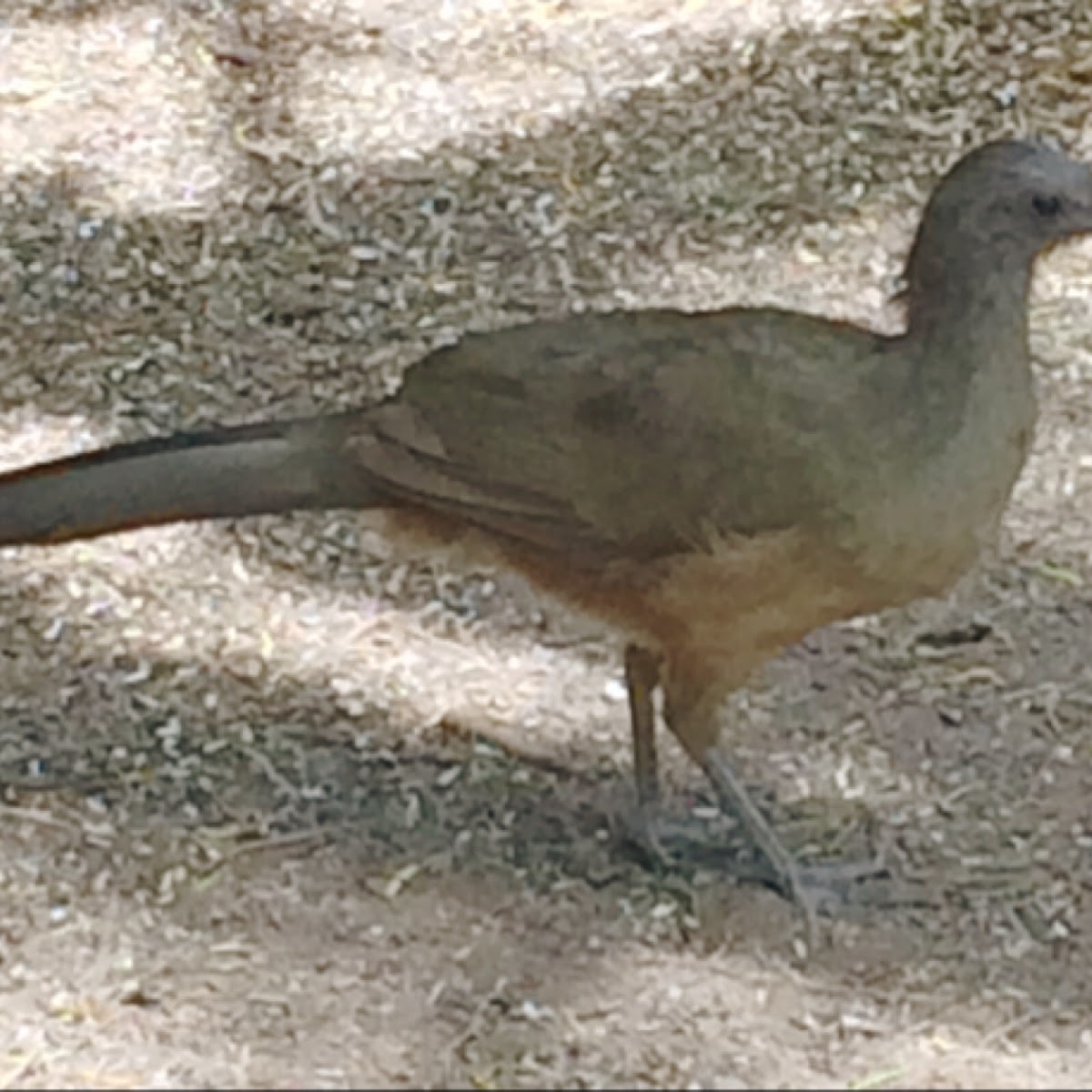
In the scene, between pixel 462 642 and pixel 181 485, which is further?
pixel 462 642

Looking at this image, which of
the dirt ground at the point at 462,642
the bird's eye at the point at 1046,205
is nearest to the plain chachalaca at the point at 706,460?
the bird's eye at the point at 1046,205

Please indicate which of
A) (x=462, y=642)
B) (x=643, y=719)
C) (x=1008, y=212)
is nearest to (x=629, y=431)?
(x=643, y=719)

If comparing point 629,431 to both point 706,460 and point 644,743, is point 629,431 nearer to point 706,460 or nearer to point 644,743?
point 706,460

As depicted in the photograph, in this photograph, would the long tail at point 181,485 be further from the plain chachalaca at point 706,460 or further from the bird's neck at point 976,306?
the bird's neck at point 976,306

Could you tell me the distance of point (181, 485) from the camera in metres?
4.16

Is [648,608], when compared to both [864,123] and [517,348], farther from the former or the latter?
[864,123]

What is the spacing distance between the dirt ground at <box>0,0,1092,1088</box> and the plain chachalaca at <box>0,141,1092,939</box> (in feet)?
1.27

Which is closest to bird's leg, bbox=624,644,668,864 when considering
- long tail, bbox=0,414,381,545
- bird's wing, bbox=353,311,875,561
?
bird's wing, bbox=353,311,875,561

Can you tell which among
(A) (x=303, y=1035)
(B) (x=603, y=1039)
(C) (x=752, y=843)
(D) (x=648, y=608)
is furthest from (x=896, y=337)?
(A) (x=303, y=1035)

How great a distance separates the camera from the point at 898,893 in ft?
14.1

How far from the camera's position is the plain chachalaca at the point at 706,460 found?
3965 millimetres

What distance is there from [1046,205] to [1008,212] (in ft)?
0.22

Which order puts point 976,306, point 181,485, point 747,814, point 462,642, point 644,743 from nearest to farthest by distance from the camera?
point 976,306
point 181,485
point 747,814
point 644,743
point 462,642

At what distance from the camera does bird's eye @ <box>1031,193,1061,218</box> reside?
4.04 meters
